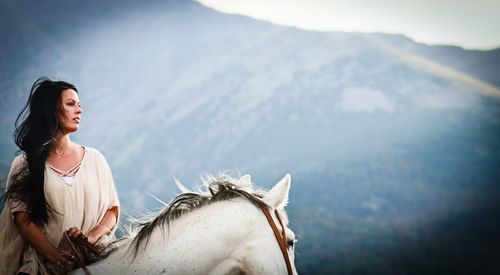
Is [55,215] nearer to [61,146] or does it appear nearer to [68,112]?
[61,146]

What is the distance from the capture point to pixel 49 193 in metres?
1.52

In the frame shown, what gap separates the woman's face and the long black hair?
1cm

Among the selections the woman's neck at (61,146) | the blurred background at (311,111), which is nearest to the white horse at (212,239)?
the woman's neck at (61,146)

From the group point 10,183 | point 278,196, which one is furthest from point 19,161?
A: point 278,196

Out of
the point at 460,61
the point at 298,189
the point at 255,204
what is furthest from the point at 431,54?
the point at 255,204

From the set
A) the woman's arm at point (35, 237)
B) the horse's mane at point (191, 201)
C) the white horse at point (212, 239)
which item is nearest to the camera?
the white horse at point (212, 239)

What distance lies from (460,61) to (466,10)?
5.44 metres

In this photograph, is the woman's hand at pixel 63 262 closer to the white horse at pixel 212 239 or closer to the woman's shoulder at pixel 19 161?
the white horse at pixel 212 239

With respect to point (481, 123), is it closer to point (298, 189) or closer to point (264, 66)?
point (298, 189)

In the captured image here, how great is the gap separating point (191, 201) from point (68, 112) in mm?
582

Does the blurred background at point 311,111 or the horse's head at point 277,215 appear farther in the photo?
the blurred background at point 311,111

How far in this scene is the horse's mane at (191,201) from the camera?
135 cm

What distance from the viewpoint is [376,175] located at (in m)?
13.6

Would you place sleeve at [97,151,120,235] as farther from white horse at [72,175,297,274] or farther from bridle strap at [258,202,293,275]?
bridle strap at [258,202,293,275]
